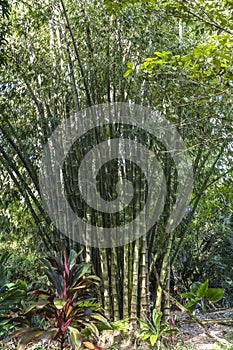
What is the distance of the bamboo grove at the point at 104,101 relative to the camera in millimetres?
2764

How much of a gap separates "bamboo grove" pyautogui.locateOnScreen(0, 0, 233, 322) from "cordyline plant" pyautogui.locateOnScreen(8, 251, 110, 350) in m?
0.51

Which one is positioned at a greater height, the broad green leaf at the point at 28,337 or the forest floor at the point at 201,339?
the broad green leaf at the point at 28,337

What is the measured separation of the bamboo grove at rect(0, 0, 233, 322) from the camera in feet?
9.07

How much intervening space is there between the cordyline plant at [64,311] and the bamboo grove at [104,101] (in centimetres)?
51

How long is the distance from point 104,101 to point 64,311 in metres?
1.69

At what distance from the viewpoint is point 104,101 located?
3.06 metres

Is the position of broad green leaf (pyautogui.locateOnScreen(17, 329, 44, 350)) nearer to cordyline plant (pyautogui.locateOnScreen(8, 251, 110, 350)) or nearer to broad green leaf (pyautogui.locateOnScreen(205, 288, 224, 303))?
cordyline plant (pyautogui.locateOnScreen(8, 251, 110, 350))

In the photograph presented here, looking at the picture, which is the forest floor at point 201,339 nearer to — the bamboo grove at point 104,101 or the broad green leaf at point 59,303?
the bamboo grove at point 104,101

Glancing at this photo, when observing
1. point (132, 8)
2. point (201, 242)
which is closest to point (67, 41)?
point (132, 8)

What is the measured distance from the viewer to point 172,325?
2906 millimetres

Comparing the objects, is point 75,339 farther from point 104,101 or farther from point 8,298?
point 104,101

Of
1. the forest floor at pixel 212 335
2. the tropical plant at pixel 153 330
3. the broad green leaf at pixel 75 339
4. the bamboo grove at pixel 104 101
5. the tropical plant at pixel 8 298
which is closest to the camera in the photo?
the broad green leaf at pixel 75 339

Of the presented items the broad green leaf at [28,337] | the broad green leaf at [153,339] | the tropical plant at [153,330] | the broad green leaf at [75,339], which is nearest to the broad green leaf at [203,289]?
the tropical plant at [153,330]

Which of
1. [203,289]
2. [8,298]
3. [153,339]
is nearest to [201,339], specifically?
[203,289]
